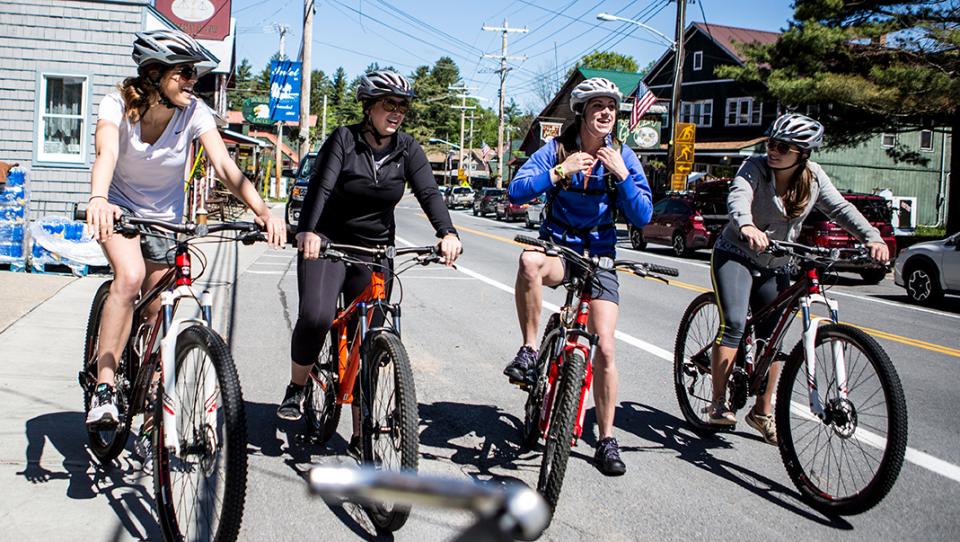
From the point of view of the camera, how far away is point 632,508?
14.3 feet

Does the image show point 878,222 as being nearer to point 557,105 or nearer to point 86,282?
point 86,282

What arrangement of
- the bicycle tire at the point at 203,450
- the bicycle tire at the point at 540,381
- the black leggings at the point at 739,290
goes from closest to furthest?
the bicycle tire at the point at 203,450 < the bicycle tire at the point at 540,381 < the black leggings at the point at 739,290

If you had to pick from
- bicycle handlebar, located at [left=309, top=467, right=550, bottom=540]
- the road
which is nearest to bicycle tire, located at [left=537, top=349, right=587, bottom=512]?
the road

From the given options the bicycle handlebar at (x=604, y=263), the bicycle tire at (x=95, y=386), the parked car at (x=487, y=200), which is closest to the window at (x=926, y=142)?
the parked car at (x=487, y=200)

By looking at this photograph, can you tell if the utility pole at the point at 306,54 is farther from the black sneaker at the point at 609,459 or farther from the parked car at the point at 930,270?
the black sneaker at the point at 609,459

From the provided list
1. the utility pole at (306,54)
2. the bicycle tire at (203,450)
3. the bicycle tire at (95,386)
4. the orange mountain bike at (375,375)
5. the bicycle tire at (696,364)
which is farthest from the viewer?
the utility pole at (306,54)

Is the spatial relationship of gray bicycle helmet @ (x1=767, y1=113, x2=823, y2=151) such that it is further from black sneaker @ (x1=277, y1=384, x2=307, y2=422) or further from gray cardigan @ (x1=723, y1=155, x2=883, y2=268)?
black sneaker @ (x1=277, y1=384, x2=307, y2=422)

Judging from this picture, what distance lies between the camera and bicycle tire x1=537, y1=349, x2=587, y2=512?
388 centimetres

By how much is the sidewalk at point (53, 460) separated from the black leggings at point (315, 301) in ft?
1.48

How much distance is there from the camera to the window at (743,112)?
48.8 meters

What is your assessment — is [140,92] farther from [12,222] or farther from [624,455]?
[12,222]

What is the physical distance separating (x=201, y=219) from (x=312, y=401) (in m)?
20.2

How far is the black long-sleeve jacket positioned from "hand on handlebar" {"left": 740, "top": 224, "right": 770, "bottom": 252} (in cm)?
157

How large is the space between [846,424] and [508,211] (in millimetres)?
39290
